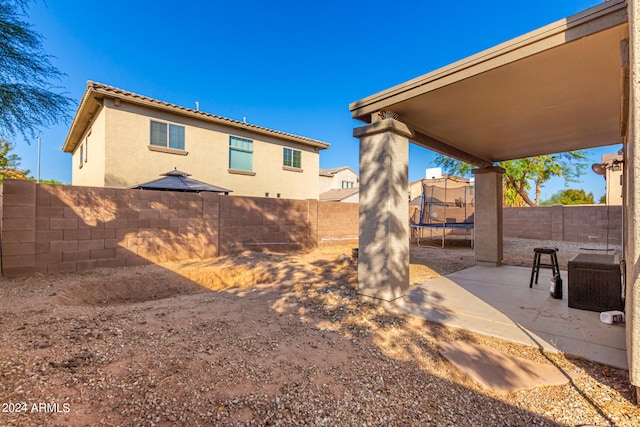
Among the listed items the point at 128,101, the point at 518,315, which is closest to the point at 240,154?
the point at 128,101

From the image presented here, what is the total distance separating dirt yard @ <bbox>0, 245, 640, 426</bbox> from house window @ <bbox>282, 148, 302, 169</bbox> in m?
9.26

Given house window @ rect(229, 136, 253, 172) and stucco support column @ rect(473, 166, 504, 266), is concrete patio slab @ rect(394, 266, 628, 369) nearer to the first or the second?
stucco support column @ rect(473, 166, 504, 266)

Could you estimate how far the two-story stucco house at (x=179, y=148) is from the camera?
7.93 meters

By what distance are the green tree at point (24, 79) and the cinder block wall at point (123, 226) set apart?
1.67 metres

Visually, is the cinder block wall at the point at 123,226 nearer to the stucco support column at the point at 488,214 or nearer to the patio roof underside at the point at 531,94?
the patio roof underside at the point at 531,94

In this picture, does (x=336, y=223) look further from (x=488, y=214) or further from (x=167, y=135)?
(x=167, y=135)

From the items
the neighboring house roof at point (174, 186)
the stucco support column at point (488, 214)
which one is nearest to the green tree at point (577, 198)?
the stucco support column at point (488, 214)

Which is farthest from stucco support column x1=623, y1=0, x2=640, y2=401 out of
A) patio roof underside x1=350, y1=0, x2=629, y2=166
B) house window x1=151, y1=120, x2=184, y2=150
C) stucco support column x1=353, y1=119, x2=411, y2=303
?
house window x1=151, y1=120, x2=184, y2=150

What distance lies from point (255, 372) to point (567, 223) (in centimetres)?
1188

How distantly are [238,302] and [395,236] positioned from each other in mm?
2064

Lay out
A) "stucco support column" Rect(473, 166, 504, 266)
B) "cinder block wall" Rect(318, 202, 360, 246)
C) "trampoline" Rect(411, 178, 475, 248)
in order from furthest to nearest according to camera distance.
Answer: "trampoline" Rect(411, 178, 475, 248) → "cinder block wall" Rect(318, 202, 360, 246) → "stucco support column" Rect(473, 166, 504, 266)

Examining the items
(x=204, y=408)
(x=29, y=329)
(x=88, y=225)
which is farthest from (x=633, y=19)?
(x=88, y=225)

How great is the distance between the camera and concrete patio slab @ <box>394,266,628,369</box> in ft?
7.50

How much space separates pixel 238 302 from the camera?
11.7ft
